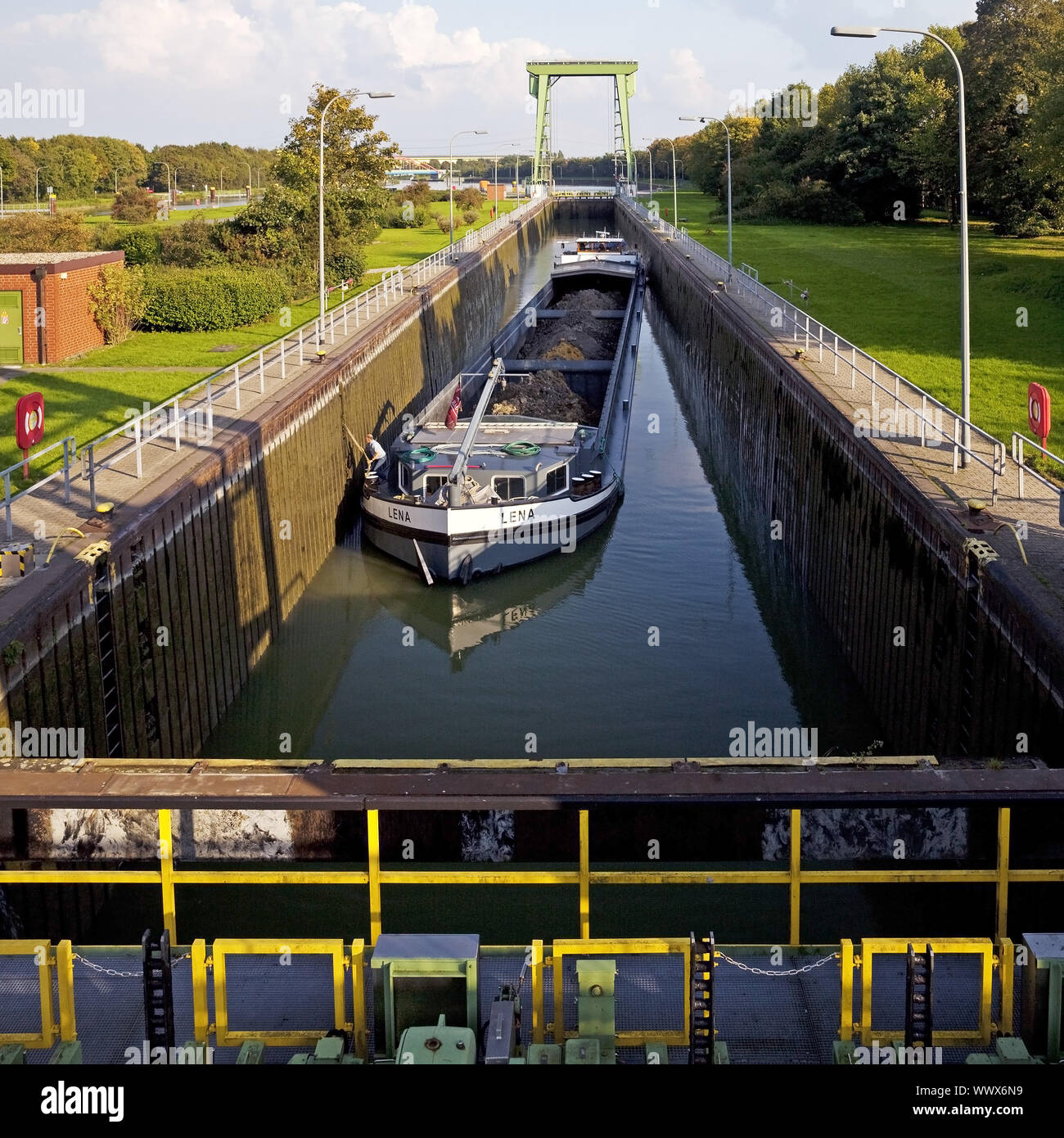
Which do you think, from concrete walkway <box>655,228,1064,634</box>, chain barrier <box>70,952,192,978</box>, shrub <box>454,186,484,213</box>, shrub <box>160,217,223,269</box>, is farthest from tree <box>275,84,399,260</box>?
shrub <box>454,186,484,213</box>

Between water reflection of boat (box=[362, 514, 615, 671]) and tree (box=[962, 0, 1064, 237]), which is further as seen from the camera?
tree (box=[962, 0, 1064, 237])

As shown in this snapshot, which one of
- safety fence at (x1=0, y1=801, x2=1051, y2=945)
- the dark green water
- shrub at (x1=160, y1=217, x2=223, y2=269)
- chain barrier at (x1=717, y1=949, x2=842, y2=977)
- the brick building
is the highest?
shrub at (x1=160, y1=217, x2=223, y2=269)

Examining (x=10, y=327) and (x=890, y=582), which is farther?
(x=10, y=327)

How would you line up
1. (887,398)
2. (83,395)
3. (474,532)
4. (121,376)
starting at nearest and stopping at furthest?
(887,398)
(474,532)
(83,395)
(121,376)

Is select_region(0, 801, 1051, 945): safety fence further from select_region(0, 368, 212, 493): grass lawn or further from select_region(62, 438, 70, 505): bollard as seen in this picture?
select_region(0, 368, 212, 493): grass lawn

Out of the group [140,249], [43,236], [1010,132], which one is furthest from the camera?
[1010,132]

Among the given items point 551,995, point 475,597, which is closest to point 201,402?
point 475,597

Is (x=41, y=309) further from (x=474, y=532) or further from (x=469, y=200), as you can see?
(x=469, y=200)
